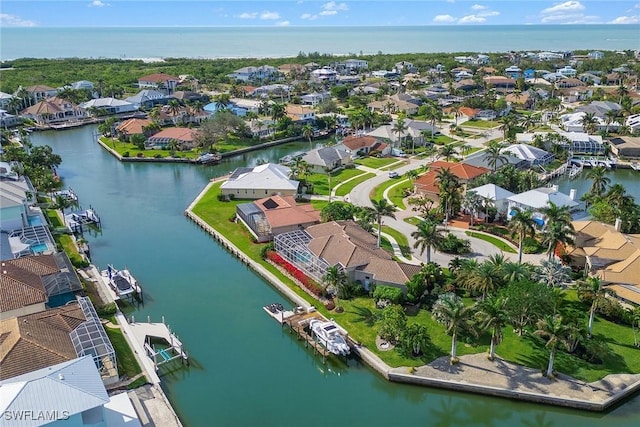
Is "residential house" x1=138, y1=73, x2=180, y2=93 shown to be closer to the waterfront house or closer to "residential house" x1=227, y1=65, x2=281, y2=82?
"residential house" x1=227, y1=65, x2=281, y2=82

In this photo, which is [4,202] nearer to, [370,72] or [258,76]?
[258,76]

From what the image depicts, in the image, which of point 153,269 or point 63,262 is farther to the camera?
point 153,269

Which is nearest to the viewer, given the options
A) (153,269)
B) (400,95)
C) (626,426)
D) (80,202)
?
(626,426)

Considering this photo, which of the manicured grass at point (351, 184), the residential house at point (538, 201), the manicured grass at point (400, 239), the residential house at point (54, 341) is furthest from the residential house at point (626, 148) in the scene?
the residential house at point (54, 341)

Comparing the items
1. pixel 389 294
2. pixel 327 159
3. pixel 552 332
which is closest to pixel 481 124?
pixel 327 159

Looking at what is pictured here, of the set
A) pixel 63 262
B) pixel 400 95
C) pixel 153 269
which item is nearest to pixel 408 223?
pixel 153 269

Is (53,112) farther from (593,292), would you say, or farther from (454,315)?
(593,292)
